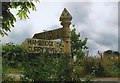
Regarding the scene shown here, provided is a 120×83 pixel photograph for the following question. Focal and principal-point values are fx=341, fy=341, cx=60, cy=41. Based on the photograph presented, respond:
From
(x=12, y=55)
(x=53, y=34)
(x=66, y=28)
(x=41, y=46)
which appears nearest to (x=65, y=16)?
(x=66, y=28)

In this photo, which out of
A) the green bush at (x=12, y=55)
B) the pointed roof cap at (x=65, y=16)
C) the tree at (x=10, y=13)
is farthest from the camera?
the pointed roof cap at (x=65, y=16)

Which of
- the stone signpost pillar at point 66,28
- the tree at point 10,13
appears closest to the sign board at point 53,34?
the stone signpost pillar at point 66,28

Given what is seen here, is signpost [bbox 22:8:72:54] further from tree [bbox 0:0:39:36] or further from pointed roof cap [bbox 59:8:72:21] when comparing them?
→ tree [bbox 0:0:39:36]

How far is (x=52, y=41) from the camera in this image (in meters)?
7.69

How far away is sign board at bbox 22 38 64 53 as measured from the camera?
739 cm

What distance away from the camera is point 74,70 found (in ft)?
26.5

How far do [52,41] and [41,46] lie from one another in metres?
0.30

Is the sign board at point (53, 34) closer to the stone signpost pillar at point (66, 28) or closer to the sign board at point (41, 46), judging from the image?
the stone signpost pillar at point (66, 28)

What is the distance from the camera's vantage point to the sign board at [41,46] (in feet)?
24.3

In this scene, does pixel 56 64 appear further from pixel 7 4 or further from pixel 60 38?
pixel 7 4

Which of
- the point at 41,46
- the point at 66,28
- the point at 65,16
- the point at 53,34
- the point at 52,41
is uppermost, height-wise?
the point at 65,16

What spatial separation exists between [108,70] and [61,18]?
21.6 feet

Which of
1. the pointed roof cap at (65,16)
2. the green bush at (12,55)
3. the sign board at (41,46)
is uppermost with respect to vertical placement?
the pointed roof cap at (65,16)

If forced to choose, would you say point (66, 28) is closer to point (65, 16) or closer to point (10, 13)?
point (65, 16)
